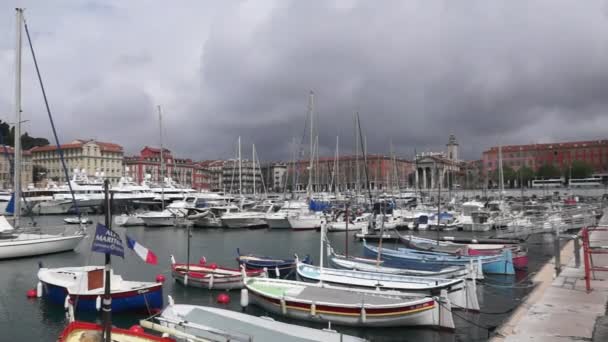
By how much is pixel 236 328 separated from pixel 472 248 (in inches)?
897

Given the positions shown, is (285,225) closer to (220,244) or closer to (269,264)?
(220,244)

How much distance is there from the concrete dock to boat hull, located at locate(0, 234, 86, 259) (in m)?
31.9

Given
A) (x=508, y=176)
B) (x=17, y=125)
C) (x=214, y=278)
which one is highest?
(x=17, y=125)

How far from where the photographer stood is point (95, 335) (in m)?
12.3

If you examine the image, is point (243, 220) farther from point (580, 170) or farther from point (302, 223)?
point (580, 170)

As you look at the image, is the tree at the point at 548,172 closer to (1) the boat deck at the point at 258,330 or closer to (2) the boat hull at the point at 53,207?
(2) the boat hull at the point at 53,207

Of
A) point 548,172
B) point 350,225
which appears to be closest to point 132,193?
point 350,225

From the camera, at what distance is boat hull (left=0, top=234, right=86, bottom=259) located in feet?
108

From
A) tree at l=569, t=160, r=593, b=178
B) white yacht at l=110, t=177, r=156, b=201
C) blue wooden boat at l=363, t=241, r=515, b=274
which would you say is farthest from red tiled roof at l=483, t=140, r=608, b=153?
blue wooden boat at l=363, t=241, r=515, b=274

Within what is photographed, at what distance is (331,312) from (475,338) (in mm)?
5058

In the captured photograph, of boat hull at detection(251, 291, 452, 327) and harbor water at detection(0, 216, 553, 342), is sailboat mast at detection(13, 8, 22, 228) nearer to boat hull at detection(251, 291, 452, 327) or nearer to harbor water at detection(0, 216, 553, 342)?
harbor water at detection(0, 216, 553, 342)

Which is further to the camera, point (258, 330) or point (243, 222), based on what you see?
point (243, 222)

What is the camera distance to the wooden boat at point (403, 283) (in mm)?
19297

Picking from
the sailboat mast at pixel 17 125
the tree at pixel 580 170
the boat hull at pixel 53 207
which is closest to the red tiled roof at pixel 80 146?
the boat hull at pixel 53 207
